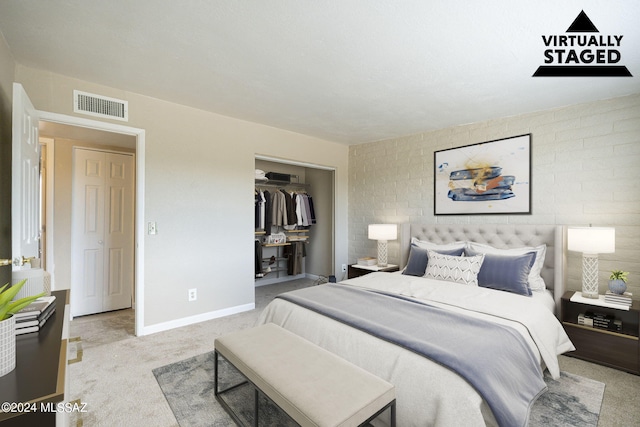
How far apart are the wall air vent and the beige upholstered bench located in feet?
7.87

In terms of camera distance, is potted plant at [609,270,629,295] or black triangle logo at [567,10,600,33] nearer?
black triangle logo at [567,10,600,33]

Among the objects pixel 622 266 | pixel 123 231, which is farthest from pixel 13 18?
pixel 622 266

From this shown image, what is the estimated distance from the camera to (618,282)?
2521 millimetres

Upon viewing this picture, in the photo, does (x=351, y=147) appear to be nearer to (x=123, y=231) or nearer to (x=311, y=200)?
(x=311, y=200)

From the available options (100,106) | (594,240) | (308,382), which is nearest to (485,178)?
(594,240)

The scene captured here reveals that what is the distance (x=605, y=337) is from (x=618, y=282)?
49 centimetres

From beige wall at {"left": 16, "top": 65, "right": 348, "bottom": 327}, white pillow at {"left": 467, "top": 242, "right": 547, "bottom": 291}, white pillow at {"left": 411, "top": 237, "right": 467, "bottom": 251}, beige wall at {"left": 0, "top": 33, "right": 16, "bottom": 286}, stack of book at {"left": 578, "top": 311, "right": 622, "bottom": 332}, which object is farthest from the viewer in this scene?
white pillow at {"left": 411, "top": 237, "right": 467, "bottom": 251}

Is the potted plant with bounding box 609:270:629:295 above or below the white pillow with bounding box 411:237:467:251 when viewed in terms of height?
below

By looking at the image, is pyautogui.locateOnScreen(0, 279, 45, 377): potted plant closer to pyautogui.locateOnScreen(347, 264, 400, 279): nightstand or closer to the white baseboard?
the white baseboard

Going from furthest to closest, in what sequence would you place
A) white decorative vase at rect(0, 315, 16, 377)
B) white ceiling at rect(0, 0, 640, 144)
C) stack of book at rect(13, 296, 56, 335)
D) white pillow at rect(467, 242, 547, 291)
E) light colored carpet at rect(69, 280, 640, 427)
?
white pillow at rect(467, 242, 547, 291) → light colored carpet at rect(69, 280, 640, 427) → white ceiling at rect(0, 0, 640, 144) → stack of book at rect(13, 296, 56, 335) → white decorative vase at rect(0, 315, 16, 377)

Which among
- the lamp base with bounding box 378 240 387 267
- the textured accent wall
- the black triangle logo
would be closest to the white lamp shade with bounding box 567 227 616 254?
the textured accent wall

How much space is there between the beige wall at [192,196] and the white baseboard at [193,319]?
0.03 meters

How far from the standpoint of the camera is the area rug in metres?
1.75

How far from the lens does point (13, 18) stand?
1753 millimetres
